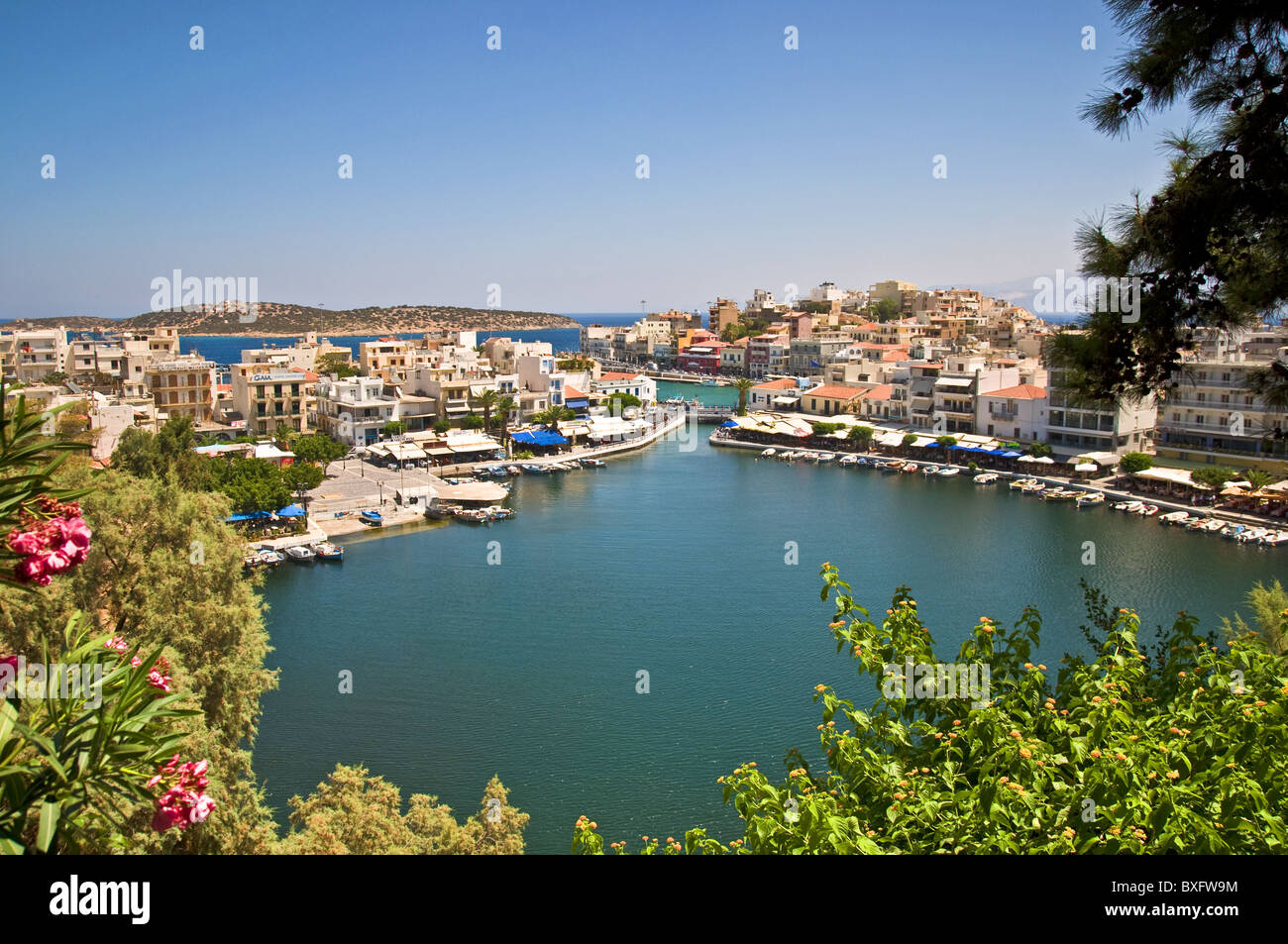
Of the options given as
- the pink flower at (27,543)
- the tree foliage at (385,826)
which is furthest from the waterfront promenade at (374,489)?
the pink flower at (27,543)

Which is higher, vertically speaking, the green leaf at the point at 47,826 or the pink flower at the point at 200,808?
the green leaf at the point at 47,826

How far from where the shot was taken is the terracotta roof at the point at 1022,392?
72.8 feet

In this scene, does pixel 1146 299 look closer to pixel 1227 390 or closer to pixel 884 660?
pixel 884 660

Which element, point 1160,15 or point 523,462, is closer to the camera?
point 1160,15

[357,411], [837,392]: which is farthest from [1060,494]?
[357,411]

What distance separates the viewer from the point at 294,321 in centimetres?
8581

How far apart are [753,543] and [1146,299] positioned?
481 inches

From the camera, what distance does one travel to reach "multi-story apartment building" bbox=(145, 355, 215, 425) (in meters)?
21.8

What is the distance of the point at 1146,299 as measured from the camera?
2932 millimetres

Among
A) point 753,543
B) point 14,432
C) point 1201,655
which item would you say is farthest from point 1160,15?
point 753,543

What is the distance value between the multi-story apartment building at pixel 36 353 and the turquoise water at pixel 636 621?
1543 cm

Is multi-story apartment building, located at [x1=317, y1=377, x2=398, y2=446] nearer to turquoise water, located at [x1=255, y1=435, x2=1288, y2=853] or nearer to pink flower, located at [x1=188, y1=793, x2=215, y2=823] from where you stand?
turquoise water, located at [x1=255, y1=435, x2=1288, y2=853]

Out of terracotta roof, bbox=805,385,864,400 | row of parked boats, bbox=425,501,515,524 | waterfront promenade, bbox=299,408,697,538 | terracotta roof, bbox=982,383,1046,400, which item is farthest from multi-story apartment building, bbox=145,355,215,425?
terracotta roof, bbox=982,383,1046,400

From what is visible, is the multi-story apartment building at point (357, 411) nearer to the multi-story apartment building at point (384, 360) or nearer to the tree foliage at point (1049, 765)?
the multi-story apartment building at point (384, 360)
